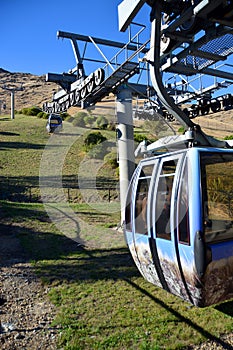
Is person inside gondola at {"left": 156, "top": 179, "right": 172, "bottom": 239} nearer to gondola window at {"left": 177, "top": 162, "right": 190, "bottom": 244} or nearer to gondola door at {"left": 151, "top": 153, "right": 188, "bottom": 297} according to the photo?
gondola door at {"left": 151, "top": 153, "right": 188, "bottom": 297}

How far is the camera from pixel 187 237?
265 centimetres

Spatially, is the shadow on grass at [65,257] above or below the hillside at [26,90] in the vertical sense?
below

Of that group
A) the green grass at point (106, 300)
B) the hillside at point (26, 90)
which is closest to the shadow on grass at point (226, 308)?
the green grass at point (106, 300)

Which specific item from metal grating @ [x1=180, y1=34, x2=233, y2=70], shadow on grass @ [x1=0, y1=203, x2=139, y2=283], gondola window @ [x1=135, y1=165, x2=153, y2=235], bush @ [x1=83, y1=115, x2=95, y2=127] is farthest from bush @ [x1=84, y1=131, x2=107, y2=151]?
gondola window @ [x1=135, y1=165, x2=153, y2=235]

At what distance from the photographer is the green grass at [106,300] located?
3371 millimetres

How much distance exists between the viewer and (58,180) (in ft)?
61.6

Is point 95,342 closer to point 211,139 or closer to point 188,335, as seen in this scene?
point 188,335

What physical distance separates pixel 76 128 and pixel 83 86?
23.9 metres

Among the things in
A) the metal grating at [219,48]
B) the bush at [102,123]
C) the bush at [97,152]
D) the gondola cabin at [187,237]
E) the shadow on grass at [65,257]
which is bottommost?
the shadow on grass at [65,257]

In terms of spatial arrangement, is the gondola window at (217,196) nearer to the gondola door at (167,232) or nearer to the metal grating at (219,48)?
the gondola door at (167,232)

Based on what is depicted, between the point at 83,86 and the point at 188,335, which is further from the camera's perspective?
the point at 83,86

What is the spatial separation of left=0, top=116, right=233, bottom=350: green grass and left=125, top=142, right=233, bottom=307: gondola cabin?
2.46 feet

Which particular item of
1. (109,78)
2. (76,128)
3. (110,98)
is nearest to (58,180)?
(110,98)

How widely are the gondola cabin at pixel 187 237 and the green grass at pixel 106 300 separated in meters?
0.75
